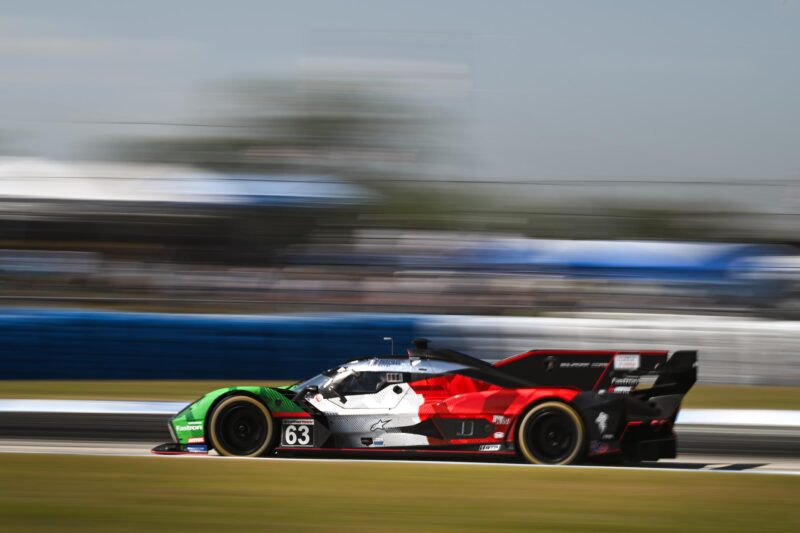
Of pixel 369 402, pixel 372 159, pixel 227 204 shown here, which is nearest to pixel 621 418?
pixel 369 402

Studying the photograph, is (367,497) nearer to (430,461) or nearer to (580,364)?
(430,461)

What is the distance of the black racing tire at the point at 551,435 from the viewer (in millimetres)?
7031

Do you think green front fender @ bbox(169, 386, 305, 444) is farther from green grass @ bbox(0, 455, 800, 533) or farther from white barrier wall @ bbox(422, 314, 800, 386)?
white barrier wall @ bbox(422, 314, 800, 386)

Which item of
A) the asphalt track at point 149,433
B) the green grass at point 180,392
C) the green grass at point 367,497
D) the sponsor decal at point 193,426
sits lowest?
the green grass at point 367,497

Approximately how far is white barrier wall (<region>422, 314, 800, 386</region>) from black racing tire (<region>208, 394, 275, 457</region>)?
615 cm

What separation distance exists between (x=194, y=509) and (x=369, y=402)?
216 centimetres

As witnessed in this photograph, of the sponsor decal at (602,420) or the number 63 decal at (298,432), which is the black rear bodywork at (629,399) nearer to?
the sponsor decal at (602,420)

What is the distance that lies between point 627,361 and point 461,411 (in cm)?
124

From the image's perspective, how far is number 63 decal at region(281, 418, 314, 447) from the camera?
Result: 7207 mm

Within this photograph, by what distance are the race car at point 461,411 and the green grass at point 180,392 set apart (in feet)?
13.9

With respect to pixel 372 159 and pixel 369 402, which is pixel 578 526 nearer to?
pixel 369 402

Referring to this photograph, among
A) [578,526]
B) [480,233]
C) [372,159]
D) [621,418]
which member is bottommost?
[578,526]

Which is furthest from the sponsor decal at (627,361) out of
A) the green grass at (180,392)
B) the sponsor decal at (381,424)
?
the green grass at (180,392)

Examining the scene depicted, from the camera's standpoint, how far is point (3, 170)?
1761cm
